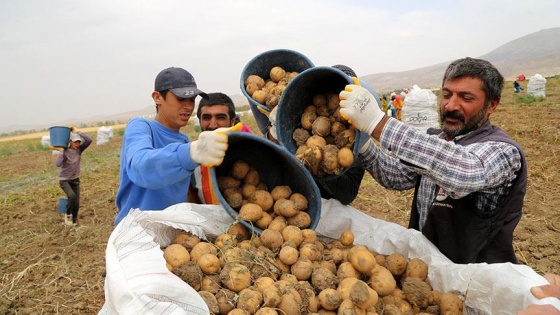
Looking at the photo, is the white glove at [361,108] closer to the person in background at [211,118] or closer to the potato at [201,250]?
the potato at [201,250]

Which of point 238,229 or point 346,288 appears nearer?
point 346,288

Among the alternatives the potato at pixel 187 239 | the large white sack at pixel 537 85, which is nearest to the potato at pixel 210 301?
the potato at pixel 187 239

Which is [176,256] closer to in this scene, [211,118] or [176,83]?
[176,83]

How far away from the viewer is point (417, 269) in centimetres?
188

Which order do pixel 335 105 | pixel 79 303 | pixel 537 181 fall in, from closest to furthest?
pixel 335 105
pixel 79 303
pixel 537 181

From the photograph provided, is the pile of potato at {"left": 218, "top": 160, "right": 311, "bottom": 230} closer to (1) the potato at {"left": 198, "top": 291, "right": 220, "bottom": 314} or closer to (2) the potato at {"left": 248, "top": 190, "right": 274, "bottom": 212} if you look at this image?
(2) the potato at {"left": 248, "top": 190, "right": 274, "bottom": 212}

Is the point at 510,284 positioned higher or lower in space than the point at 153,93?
lower

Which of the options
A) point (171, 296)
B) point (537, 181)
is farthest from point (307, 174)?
point (537, 181)

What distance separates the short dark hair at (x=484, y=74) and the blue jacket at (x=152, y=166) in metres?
1.44

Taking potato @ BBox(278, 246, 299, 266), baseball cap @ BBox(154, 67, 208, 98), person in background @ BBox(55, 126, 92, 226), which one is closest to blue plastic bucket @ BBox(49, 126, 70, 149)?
person in background @ BBox(55, 126, 92, 226)

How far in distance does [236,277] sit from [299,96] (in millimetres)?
1061

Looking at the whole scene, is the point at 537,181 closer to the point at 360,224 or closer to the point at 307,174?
the point at 360,224

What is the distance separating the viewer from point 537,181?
6102 millimetres

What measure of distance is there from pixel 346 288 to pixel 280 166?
0.86 metres
